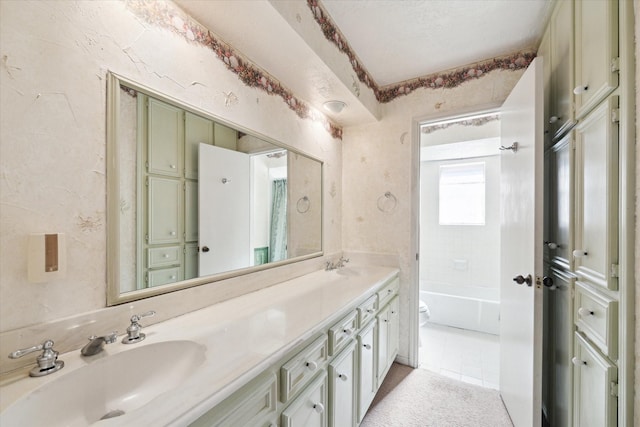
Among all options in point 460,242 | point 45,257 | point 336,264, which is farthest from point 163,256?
point 460,242

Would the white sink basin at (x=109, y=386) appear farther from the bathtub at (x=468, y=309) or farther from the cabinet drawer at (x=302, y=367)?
the bathtub at (x=468, y=309)

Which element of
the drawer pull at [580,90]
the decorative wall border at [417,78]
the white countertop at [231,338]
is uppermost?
the decorative wall border at [417,78]

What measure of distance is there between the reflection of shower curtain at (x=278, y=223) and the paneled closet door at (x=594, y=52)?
59.6 inches

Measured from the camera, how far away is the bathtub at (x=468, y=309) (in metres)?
2.88

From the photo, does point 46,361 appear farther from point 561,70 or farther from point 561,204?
point 561,70

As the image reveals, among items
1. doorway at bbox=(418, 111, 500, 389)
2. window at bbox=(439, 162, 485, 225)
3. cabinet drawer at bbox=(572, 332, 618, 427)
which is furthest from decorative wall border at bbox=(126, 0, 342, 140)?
window at bbox=(439, 162, 485, 225)

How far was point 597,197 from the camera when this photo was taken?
3.12ft

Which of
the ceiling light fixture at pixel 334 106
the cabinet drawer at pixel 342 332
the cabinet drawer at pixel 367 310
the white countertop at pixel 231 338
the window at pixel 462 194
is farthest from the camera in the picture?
the window at pixel 462 194

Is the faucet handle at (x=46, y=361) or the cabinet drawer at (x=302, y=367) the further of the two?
the cabinet drawer at (x=302, y=367)

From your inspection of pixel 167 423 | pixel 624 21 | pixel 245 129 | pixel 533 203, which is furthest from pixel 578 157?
pixel 167 423

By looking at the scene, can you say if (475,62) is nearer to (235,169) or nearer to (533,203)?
A: (533,203)

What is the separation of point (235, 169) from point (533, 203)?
5.09 ft

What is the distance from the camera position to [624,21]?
2.61 feet

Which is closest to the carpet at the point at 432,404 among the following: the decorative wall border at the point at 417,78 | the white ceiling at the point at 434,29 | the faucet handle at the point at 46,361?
the faucet handle at the point at 46,361
